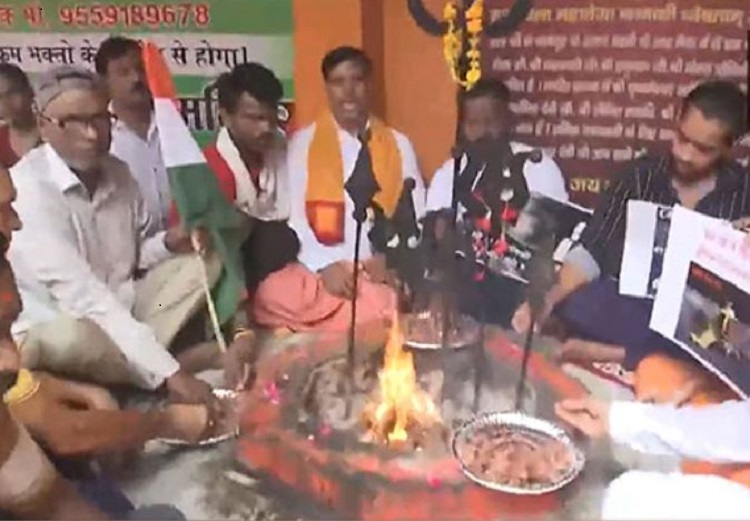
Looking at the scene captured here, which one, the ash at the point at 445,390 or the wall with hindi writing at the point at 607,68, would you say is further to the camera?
the ash at the point at 445,390

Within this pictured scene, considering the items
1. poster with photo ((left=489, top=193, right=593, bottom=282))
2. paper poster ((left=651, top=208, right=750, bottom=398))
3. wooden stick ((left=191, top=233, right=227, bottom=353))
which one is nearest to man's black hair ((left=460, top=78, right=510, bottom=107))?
poster with photo ((left=489, top=193, right=593, bottom=282))

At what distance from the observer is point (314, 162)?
118cm

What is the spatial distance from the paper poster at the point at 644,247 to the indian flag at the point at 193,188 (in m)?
0.39

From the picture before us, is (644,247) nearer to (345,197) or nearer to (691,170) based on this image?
(691,170)

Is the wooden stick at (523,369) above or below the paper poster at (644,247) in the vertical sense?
below

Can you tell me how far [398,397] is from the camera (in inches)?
47.6

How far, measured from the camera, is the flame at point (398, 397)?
1202 millimetres

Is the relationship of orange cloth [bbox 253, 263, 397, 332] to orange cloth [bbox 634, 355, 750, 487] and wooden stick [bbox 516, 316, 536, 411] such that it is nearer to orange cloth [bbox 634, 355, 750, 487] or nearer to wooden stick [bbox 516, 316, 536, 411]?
wooden stick [bbox 516, 316, 536, 411]

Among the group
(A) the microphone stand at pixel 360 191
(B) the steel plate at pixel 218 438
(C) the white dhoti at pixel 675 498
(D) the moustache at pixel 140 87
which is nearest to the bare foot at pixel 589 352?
(C) the white dhoti at pixel 675 498

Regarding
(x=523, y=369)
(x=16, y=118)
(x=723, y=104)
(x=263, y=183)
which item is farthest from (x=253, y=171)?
(x=723, y=104)

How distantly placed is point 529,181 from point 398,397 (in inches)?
10.2

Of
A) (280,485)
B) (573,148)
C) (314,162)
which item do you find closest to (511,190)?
(573,148)

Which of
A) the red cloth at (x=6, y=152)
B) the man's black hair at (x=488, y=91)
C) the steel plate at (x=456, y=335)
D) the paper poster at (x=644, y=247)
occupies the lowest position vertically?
the steel plate at (x=456, y=335)

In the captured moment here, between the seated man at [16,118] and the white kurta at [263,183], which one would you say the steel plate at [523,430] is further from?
the seated man at [16,118]
